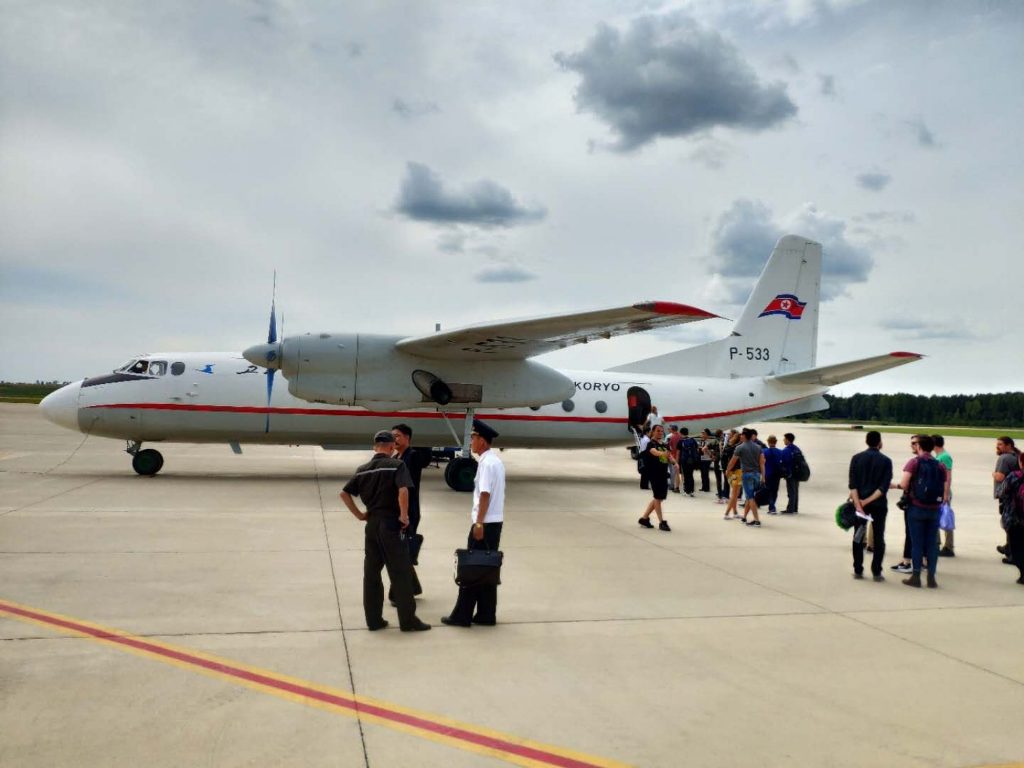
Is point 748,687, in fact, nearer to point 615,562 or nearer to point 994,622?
point 994,622

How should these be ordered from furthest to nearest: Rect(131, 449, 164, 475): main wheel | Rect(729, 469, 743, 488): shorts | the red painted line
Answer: Rect(131, 449, 164, 475): main wheel, the red painted line, Rect(729, 469, 743, 488): shorts

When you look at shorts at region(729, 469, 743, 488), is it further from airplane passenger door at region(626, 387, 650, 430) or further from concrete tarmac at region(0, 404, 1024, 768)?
airplane passenger door at region(626, 387, 650, 430)

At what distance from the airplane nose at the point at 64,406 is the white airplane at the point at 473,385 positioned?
3 cm

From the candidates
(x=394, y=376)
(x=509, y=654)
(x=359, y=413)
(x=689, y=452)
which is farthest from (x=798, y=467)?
(x=509, y=654)

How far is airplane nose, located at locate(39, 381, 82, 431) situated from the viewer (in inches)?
661

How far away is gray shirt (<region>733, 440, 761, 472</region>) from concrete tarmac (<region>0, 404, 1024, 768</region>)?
185 cm

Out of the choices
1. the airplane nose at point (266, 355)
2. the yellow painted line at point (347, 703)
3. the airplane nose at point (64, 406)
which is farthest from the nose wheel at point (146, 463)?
the yellow painted line at point (347, 703)

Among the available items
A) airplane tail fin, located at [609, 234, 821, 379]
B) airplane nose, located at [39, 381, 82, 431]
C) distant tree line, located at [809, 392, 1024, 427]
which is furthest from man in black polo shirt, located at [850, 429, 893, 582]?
distant tree line, located at [809, 392, 1024, 427]

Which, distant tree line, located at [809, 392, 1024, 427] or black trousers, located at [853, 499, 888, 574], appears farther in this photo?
distant tree line, located at [809, 392, 1024, 427]

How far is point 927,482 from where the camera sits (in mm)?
8250

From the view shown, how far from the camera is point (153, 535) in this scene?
998 centimetres

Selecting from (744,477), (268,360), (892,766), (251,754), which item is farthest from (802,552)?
(268,360)

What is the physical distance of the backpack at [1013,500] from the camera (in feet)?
28.1

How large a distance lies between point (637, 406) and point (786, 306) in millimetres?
5753
